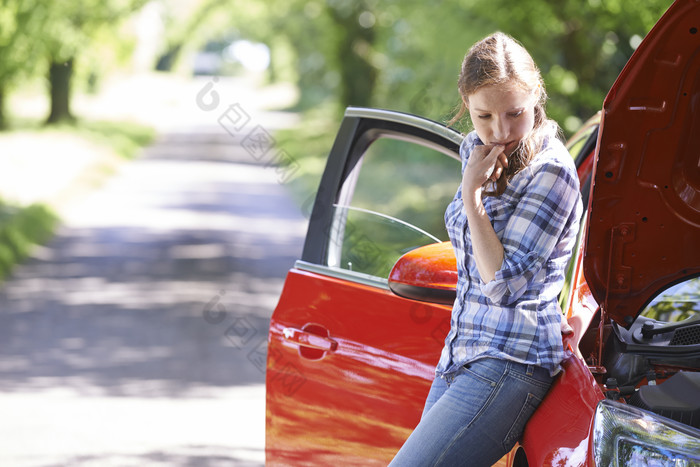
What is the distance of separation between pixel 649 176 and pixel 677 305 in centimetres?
86

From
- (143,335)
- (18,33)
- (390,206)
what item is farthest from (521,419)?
(18,33)

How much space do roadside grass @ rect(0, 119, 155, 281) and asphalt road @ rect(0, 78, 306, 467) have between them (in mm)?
294

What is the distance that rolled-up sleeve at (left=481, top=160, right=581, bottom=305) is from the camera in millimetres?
2160

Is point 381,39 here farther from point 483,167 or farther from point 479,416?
→ point 479,416

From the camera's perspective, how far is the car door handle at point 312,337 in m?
3.08

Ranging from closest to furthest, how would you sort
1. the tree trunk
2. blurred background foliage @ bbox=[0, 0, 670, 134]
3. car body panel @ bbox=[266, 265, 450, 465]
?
car body panel @ bbox=[266, 265, 450, 465] < blurred background foliage @ bbox=[0, 0, 670, 134] < the tree trunk

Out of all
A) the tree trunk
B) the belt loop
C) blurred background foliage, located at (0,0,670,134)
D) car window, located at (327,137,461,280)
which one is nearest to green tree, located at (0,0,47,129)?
blurred background foliage, located at (0,0,670,134)

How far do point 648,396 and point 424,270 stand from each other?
2.43ft

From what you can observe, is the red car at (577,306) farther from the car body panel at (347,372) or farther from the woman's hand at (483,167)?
the woman's hand at (483,167)

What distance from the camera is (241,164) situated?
26297 mm

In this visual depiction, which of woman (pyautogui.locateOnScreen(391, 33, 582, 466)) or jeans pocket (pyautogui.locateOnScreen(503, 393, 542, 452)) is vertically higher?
woman (pyautogui.locateOnScreen(391, 33, 582, 466))

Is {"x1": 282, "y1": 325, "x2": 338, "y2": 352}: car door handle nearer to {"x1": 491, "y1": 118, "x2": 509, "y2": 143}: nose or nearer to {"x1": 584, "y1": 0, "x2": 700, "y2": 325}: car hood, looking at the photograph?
{"x1": 584, "y1": 0, "x2": 700, "y2": 325}: car hood

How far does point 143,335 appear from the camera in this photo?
316 inches

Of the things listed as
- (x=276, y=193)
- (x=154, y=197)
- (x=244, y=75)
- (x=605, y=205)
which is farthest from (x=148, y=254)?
(x=244, y=75)
